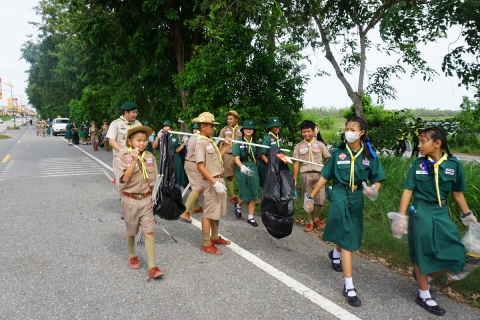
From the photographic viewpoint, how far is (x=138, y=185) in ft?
13.6

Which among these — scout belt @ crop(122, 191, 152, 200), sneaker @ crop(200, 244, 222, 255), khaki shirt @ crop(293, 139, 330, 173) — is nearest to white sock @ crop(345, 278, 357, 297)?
sneaker @ crop(200, 244, 222, 255)

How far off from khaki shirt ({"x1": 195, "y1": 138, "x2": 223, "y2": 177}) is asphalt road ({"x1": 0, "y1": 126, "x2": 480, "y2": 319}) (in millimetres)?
1092

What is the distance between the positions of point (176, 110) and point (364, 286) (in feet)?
34.4

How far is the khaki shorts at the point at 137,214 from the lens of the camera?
13.6ft

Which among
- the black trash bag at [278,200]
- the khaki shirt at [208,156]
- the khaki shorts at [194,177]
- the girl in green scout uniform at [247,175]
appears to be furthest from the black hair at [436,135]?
the khaki shorts at [194,177]

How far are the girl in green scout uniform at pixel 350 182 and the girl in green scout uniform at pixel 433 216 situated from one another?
417 mm

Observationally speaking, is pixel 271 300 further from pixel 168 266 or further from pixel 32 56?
pixel 32 56

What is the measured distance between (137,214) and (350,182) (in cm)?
234

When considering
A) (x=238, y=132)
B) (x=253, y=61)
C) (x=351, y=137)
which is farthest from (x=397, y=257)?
(x=253, y=61)

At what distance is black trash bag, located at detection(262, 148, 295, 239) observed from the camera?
4484mm

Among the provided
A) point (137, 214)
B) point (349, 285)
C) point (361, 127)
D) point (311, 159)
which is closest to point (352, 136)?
point (361, 127)

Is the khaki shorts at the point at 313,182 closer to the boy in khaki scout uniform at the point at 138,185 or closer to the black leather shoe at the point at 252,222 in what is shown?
the black leather shoe at the point at 252,222

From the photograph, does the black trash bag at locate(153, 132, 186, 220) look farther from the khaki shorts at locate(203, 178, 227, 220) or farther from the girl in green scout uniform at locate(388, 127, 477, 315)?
the girl in green scout uniform at locate(388, 127, 477, 315)

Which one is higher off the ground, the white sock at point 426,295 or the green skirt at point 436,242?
the green skirt at point 436,242
